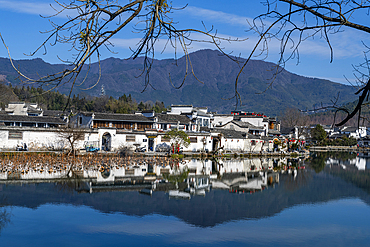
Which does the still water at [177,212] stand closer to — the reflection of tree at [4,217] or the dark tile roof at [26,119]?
the reflection of tree at [4,217]

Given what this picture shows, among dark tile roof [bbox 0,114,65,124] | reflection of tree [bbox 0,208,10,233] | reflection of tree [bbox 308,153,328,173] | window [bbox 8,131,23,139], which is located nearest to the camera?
reflection of tree [bbox 0,208,10,233]

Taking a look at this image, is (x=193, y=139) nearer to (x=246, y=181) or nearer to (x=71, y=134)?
(x=71, y=134)

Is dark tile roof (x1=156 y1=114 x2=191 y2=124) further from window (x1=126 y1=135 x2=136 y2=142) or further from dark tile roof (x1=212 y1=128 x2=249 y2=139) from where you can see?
window (x1=126 y1=135 x2=136 y2=142)

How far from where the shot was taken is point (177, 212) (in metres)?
14.3

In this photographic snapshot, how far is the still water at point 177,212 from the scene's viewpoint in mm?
11102

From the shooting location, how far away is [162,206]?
15.3 meters

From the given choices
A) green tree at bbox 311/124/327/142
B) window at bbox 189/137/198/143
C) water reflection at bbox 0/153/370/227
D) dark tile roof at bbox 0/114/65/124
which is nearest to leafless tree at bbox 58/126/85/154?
water reflection at bbox 0/153/370/227

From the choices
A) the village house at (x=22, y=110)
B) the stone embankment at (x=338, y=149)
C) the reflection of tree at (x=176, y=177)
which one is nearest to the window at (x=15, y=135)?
the reflection of tree at (x=176, y=177)

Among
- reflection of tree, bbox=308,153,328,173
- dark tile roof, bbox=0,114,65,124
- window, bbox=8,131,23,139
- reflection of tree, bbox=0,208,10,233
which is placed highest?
dark tile roof, bbox=0,114,65,124

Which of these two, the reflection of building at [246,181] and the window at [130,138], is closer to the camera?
the reflection of building at [246,181]

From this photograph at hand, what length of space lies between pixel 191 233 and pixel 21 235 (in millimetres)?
5484

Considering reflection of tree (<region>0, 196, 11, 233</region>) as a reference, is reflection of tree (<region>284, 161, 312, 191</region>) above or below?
below

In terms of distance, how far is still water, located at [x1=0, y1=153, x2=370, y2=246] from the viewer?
1110cm

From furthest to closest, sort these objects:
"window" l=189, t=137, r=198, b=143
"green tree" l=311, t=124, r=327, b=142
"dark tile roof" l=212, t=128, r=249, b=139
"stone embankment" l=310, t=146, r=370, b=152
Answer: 1. "green tree" l=311, t=124, r=327, b=142
2. "stone embankment" l=310, t=146, r=370, b=152
3. "dark tile roof" l=212, t=128, r=249, b=139
4. "window" l=189, t=137, r=198, b=143
